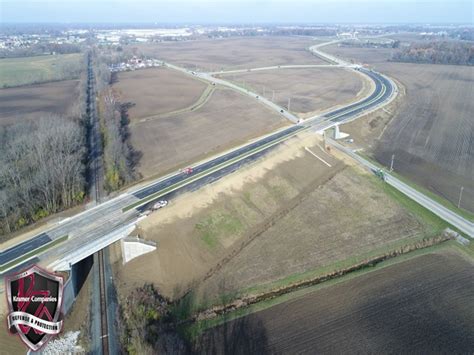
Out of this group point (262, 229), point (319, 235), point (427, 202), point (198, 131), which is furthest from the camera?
point (198, 131)

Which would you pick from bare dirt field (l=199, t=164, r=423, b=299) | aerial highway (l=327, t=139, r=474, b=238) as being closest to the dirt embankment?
bare dirt field (l=199, t=164, r=423, b=299)

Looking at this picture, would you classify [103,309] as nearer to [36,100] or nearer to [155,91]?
[36,100]

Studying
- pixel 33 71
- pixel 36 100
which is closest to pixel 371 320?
pixel 36 100

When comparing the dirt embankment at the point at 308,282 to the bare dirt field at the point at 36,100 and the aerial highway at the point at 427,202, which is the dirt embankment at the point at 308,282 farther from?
the bare dirt field at the point at 36,100

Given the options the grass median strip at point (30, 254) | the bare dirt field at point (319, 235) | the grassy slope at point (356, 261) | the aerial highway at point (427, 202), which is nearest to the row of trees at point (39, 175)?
the grass median strip at point (30, 254)

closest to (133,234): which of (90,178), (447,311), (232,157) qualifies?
(90,178)

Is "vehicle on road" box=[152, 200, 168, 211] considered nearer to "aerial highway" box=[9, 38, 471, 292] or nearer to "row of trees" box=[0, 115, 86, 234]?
"aerial highway" box=[9, 38, 471, 292]
